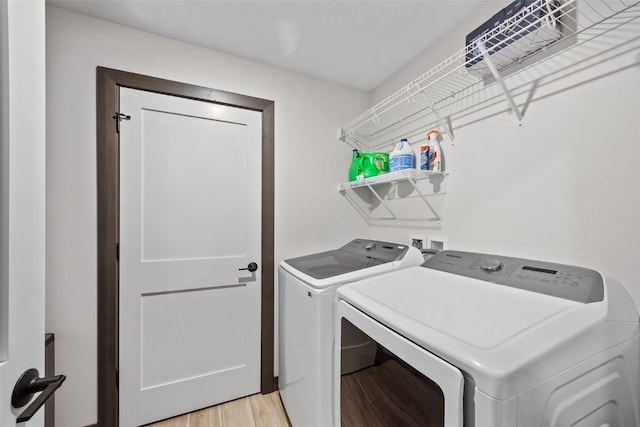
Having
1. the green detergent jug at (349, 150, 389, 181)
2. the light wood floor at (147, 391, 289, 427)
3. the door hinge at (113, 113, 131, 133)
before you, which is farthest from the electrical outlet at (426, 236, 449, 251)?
the door hinge at (113, 113, 131, 133)

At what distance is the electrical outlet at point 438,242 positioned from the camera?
1.63m

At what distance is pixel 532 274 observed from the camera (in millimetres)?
1018

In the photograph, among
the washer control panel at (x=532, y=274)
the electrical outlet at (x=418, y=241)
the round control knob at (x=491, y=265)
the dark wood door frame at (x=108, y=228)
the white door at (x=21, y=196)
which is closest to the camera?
the white door at (x=21, y=196)

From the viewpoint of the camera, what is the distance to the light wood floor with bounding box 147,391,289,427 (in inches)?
67.3

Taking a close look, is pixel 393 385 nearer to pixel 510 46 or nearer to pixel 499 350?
pixel 499 350

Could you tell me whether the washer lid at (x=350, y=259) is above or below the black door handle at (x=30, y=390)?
above

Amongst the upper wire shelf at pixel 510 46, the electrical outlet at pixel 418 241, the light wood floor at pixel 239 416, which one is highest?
the upper wire shelf at pixel 510 46

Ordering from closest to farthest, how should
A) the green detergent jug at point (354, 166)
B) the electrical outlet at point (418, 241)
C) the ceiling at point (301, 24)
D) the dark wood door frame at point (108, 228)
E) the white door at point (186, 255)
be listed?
the ceiling at point (301, 24)
the dark wood door frame at point (108, 228)
the white door at point (186, 255)
the electrical outlet at point (418, 241)
the green detergent jug at point (354, 166)

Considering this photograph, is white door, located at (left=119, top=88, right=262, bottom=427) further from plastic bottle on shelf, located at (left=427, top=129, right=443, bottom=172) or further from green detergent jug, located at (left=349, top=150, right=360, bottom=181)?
plastic bottle on shelf, located at (left=427, top=129, right=443, bottom=172)

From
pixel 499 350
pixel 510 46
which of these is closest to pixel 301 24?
pixel 510 46

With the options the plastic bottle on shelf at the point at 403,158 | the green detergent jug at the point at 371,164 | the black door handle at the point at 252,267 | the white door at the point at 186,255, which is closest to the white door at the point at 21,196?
the white door at the point at 186,255

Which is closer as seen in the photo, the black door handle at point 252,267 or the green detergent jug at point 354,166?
the black door handle at point 252,267

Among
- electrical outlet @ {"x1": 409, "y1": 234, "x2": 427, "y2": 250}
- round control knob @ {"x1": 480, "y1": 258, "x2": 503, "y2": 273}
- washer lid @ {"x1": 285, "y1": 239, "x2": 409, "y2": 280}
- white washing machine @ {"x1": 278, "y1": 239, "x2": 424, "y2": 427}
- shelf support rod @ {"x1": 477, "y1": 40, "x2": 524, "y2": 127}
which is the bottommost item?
white washing machine @ {"x1": 278, "y1": 239, "x2": 424, "y2": 427}

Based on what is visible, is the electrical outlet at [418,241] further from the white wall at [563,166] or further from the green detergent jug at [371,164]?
the green detergent jug at [371,164]
